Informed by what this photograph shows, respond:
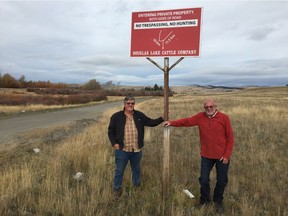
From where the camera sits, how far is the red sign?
15.8 feet

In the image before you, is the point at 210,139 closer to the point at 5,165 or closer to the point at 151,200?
the point at 151,200

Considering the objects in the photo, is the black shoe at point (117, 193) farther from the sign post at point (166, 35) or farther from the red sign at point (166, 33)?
the red sign at point (166, 33)

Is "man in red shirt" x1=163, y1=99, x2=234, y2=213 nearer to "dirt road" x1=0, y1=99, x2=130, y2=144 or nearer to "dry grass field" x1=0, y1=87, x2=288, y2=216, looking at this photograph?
"dry grass field" x1=0, y1=87, x2=288, y2=216

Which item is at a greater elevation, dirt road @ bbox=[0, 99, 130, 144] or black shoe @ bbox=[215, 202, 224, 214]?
black shoe @ bbox=[215, 202, 224, 214]

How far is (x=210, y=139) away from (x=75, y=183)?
2.57m

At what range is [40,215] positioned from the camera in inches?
172

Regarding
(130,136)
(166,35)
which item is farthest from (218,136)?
(166,35)

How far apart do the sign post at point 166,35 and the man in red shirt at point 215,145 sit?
60cm

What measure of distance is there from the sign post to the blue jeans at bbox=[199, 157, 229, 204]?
1.90ft

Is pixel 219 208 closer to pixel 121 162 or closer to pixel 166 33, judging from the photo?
pixel 121 162

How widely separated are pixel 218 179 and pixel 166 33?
239 cm

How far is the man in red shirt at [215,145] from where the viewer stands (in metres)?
4.77

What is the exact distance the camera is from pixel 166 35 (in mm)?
4953

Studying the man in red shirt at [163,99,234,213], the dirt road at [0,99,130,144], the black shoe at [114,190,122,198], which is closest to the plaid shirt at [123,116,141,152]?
the black shoe at [114,190,122,198]
